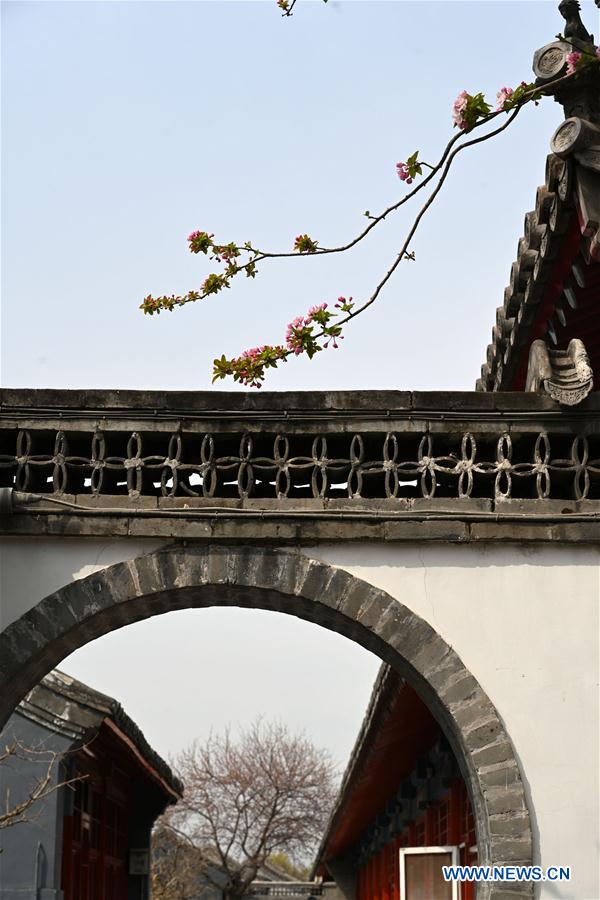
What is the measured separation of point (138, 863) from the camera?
15078 millimetres

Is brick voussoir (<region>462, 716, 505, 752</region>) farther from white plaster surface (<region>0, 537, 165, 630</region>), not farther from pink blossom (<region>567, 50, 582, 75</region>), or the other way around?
pink blossom (<region>567, 50, 582, 75</region>)

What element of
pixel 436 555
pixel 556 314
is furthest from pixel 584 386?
pixel 436 555

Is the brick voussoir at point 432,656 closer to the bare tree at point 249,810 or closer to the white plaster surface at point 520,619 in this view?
the white plaster surface at point 520,619

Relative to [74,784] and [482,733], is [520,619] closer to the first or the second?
[482,733]

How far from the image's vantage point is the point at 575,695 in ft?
20.5

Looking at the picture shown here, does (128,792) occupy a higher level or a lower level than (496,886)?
higher

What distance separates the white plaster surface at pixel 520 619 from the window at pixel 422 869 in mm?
2642

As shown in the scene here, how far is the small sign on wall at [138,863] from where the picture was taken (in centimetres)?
1497

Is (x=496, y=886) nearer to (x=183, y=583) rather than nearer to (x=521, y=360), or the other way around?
(x=183, y=583)

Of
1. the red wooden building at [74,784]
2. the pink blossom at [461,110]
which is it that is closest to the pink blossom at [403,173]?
the pink blossom at [461,110]

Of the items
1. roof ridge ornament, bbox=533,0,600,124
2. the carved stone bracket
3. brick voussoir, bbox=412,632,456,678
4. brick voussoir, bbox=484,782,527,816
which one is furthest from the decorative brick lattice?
roof ridge ornament, bbox=533,0,600,124

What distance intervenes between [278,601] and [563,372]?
170cm

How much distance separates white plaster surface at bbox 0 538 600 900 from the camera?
20.1ft

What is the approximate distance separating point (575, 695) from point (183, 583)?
1.84 m
